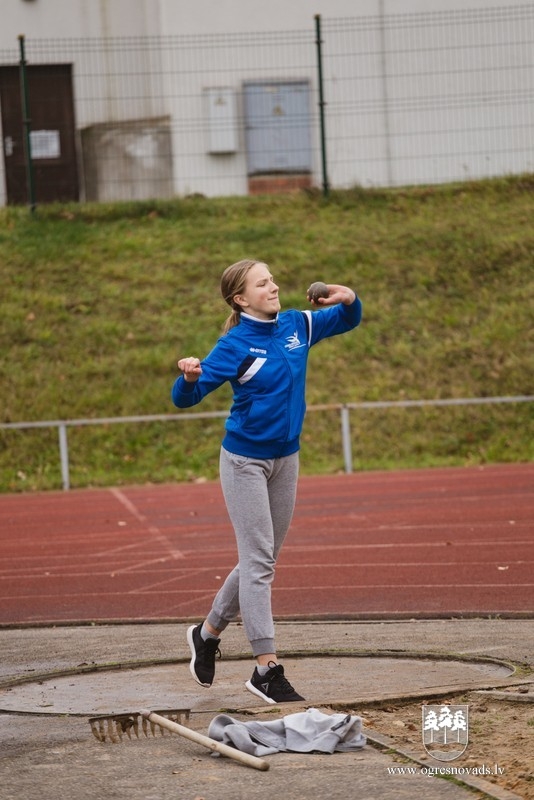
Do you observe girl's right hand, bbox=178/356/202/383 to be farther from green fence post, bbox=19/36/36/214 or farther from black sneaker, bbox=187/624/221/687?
green fence post, bbox=19/36/36/214

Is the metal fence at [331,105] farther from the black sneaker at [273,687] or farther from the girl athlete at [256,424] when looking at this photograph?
the black sneaker at [273,687]

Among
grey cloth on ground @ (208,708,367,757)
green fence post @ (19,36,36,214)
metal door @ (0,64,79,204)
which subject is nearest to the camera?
grey cloth on ground @ (208,708,367,757)

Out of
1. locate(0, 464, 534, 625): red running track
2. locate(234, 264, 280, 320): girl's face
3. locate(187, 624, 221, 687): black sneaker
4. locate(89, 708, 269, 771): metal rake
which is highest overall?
locate(234, 264, 280, 320): girl's face

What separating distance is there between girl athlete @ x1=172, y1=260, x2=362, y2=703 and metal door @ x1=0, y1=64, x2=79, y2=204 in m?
20.7

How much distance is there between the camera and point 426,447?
18672mm

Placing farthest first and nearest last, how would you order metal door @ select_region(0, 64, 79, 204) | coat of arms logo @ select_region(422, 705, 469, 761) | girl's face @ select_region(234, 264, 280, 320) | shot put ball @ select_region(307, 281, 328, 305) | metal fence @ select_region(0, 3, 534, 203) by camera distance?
metal door @ select_region(0, 64, 79, 204) → metal fence @ select_region(0, 3, 534, 203) → shot put ball @ select_region(307, 281, 328, 305) → girl's face @ select_region(234, 264, 280, 320) → coat of arms logo @ select_region(422, 705, 469, 761)

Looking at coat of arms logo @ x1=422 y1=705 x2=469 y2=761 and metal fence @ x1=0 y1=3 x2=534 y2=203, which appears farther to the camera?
metal fence @ x1=0 y1=3 x2=534 y2=203

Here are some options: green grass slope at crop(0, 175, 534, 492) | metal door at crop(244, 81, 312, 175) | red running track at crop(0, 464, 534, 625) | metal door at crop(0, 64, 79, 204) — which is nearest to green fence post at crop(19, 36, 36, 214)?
green grass slope at crop(0, 175, 534, 492)

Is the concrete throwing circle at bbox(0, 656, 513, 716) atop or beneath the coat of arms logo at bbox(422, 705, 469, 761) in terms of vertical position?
beneath

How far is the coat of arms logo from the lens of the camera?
4902 millimetres

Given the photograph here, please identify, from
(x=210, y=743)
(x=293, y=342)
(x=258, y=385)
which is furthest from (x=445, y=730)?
(x=293, y=342)

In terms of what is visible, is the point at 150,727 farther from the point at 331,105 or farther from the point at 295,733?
the point at 331,105

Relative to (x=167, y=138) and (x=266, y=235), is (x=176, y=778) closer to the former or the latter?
(x=266, y=235)

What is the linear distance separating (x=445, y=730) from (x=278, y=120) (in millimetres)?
21364
